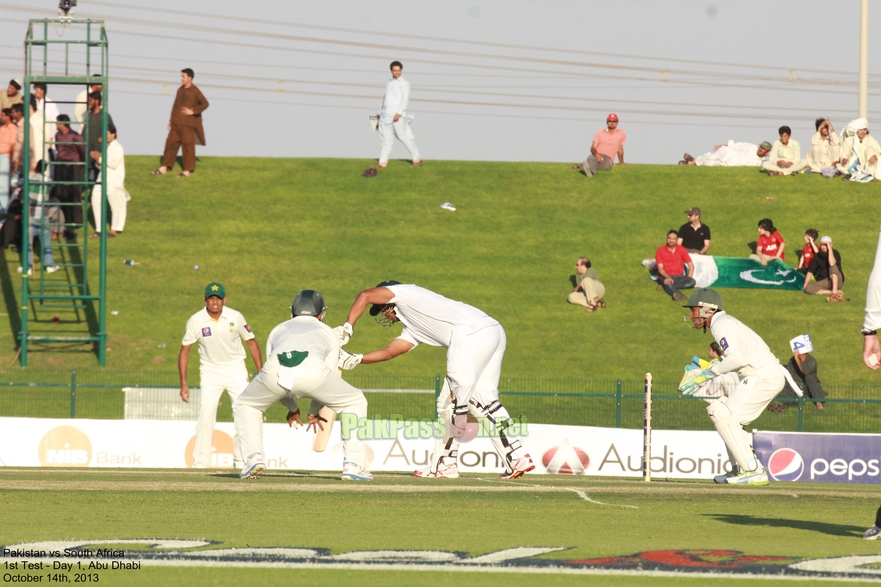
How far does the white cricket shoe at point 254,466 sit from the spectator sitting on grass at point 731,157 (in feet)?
97.6

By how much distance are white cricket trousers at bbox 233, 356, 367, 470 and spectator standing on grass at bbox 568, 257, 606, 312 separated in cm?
1825

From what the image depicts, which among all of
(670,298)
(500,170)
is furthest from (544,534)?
(500,170)

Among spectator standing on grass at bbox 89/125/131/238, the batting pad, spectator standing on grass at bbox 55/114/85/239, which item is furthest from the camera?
spectator standing on grass at bbox 89/125/131/238

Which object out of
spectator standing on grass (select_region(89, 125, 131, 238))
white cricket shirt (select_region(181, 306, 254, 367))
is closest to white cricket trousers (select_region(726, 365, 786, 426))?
white cricket shirt (select_region(181, 306, 254, 367))

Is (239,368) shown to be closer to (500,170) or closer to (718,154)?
(500,170)

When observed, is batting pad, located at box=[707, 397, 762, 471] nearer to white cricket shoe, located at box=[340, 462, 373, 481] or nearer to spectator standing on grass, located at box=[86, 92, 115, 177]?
white cricket shoe, located at box=[340, 462, 373, 481]

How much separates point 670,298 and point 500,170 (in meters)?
9.19

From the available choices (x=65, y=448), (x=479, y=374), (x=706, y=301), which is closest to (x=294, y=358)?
(x=479, y=374)

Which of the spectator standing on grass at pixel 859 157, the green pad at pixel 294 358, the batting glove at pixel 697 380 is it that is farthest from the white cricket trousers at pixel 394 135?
the green pad at pixel 294 358

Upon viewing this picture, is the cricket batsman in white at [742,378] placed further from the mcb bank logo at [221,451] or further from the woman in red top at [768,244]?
the woman in red top at [768,244]

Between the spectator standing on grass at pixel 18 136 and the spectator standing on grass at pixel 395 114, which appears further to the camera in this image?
the spectator standing on grass at pixel 395 114

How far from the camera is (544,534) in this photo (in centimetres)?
806

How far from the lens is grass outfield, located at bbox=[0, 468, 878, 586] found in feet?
21.0

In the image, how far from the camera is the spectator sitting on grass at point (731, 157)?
3919cm
